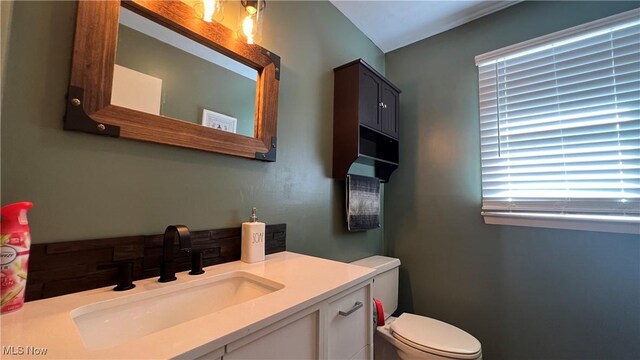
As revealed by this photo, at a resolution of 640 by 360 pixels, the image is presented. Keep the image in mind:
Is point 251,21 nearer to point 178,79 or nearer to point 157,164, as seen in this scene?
point 178,79

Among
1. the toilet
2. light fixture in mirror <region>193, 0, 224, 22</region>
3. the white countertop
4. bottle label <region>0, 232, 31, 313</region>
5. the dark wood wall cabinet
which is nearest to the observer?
the white countertop

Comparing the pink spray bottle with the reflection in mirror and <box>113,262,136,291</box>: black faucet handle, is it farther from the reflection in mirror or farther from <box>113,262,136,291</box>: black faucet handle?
the reflection in mirror

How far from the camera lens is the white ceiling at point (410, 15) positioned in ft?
5.30

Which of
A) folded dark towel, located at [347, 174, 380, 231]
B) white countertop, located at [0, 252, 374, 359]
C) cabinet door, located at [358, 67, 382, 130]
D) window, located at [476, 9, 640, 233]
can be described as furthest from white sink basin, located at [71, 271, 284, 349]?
window, located at [476, 9, 640, 233]

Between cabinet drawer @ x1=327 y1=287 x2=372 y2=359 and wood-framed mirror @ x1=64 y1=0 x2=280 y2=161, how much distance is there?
69cm

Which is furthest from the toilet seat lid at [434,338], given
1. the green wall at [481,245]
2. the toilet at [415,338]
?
the green wall at [481,245]

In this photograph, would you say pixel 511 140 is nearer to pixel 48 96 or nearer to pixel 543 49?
pixel 543 49

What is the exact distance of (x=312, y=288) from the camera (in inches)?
28.6

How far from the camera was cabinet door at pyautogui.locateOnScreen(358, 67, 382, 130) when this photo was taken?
1.53 meters

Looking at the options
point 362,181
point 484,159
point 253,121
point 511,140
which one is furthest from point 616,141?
point 253,121

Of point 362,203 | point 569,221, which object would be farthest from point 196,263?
point 569,221

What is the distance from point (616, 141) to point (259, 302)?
1828 mm

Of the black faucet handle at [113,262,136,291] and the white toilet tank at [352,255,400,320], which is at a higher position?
the black faucet handle at [113,262,136,291]

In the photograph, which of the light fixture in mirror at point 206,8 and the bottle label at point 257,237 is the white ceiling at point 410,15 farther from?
the bottle label at point 257,237
